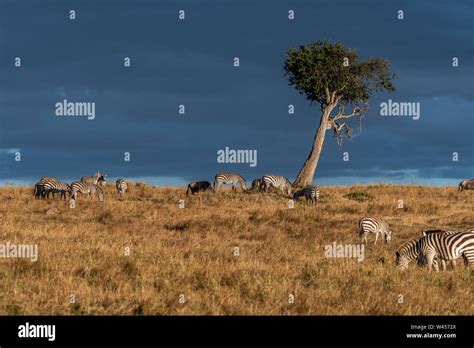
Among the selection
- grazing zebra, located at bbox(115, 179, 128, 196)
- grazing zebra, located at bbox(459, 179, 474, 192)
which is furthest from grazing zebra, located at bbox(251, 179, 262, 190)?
grazing zebra, located at bbox(459, 179, 474, 192)

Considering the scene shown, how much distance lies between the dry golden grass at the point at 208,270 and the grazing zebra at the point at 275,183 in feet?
48.2

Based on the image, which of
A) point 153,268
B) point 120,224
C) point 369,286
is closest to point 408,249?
point 369,286

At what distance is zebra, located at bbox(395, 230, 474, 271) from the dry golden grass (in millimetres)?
710

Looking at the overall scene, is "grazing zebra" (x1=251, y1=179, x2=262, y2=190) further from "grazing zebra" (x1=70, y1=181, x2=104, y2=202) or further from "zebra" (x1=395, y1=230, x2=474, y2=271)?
"zebra" (x1=395, y1=230, x2=474, y2=271)

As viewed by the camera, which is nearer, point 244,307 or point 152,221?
point 244,307

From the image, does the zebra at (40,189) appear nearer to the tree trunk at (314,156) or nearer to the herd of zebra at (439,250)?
the tree trunk at (314,156)

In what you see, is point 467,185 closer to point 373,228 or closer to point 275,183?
point 275,183

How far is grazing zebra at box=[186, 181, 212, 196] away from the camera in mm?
46469

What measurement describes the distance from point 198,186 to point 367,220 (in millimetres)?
21278

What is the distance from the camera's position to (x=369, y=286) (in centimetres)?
1374

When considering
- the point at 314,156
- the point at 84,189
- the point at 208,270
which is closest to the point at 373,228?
the point at 208,270

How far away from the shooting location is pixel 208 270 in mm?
14070

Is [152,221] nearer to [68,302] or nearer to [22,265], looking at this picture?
[22,265]

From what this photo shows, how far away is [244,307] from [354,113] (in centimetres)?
4868
